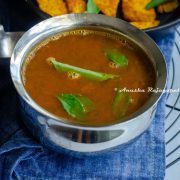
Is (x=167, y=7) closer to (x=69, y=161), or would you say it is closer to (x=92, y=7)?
(x=92, y=7)

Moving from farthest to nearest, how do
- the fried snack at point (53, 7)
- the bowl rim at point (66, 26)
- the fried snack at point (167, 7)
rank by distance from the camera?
1. the fried snack at point (167, 7)
2. the fried snack at point (53, 7)
3. the bowl rim at point (66, 26)

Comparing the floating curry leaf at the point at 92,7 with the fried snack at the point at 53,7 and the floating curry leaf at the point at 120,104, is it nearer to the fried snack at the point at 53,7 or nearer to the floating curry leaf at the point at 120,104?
the fried snack at the point at 53,7

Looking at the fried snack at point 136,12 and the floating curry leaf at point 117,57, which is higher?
the floating curry leaf at point 117,57

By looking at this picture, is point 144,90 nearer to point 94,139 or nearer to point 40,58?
point 94,139

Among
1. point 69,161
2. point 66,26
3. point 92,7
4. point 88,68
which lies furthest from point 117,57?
point 92,7

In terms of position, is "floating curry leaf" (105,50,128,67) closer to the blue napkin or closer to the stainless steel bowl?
the stainless steel bowl


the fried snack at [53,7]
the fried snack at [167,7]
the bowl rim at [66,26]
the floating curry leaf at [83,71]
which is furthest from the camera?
the fried snack at [167,7]

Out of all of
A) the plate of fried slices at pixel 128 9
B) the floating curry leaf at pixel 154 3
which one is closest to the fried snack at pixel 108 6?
the plate of fried slices at pixel 128 9
